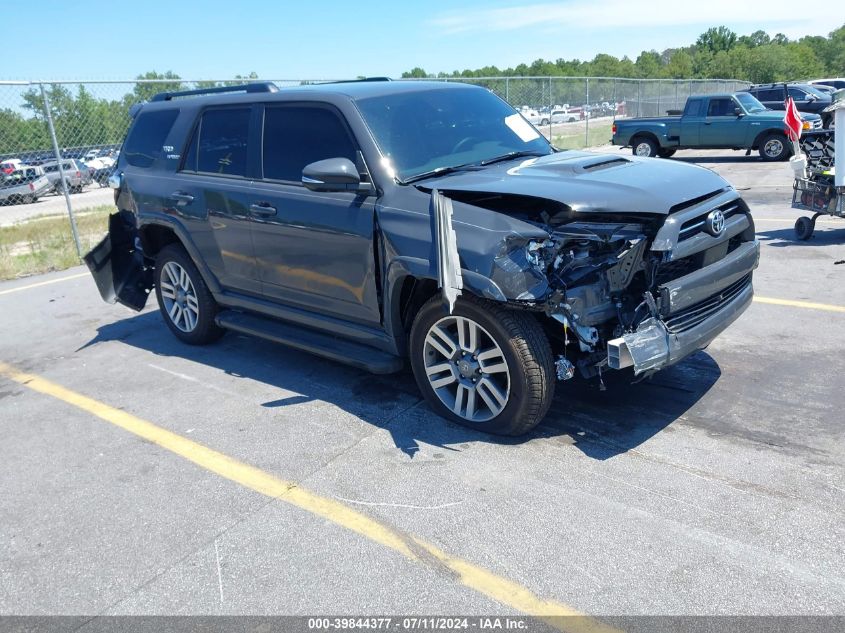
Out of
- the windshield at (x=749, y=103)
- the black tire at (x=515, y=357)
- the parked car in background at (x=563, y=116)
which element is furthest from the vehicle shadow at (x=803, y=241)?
the parked car in background at (x=563, y=116)

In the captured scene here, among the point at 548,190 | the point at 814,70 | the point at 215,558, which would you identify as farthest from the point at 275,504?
the point at 814,70

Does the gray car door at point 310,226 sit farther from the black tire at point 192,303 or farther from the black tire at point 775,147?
the black tire at point 775,147

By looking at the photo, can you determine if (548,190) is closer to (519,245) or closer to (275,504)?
(519,245)

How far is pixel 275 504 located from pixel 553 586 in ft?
4.96

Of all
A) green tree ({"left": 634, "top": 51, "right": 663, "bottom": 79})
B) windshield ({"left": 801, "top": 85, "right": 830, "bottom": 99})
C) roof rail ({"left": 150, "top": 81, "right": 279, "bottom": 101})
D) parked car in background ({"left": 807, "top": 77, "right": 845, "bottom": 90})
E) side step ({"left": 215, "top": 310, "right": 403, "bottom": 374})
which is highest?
green tree ({"left": 634, "top": 51, "right": 663, "bottom": 79})

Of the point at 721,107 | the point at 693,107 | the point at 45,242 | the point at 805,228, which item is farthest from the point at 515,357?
the point at 693,107

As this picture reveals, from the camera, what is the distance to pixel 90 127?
13469 mm

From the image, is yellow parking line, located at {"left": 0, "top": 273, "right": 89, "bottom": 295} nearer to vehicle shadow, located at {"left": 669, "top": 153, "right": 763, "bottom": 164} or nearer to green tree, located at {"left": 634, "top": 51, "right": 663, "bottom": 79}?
vehicle shadow, located at {"left": 669, "top": 153, "right": 763, "bottom": 164}

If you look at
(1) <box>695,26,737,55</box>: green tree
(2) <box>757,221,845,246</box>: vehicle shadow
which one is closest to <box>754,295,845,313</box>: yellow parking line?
(2) <box>757,221,845,246</box>: vehicle shadow

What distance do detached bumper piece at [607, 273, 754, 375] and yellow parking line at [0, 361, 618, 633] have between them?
4.23ft

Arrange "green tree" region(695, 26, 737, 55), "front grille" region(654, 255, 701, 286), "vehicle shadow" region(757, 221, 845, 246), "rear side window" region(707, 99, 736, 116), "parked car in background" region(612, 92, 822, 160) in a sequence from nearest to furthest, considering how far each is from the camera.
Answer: "front grille" region(654, 255, 701, 286) < "vehicle shadow" region(757, 221, 845, 246) < "parked car in background" region(612, 92, 822, 160) < "rear side window" region(707, 99, 736, 116) < "green tree" region(695, 26, 737, 55)

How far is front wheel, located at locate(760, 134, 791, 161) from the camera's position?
18.2 metres

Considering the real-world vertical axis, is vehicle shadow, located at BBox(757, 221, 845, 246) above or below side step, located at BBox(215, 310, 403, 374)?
below

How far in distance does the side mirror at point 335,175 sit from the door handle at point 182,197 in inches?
65.6
